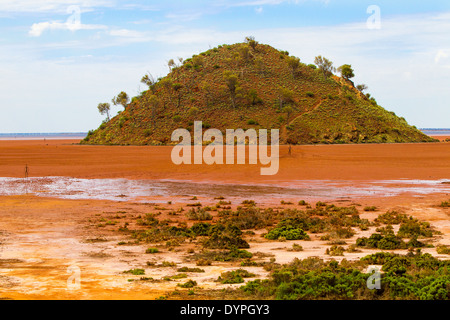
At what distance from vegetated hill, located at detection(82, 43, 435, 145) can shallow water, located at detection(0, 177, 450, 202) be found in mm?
46027

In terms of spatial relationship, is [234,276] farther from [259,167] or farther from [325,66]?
[325,66]

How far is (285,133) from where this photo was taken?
81938mm

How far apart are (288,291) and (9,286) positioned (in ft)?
17.5

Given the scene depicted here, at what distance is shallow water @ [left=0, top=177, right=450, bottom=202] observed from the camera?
86.1 feet

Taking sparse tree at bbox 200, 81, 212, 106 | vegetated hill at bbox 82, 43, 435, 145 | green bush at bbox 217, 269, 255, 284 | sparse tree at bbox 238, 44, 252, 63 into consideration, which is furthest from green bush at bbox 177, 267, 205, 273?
sparse tree at bbox 238, 44, 252, 63

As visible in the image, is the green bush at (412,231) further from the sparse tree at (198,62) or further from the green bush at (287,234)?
the sparse tree at (198,62)

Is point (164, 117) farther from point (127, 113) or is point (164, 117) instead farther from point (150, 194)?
point (150, 194)

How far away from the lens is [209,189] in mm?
29219

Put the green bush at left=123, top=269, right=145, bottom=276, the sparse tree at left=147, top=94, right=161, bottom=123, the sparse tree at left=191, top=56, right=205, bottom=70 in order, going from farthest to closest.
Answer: the sparse tree at left=191, top=56, right=205, bottom=70, the sparse tree at left=147, top=94, right=161, bottom=123, the green bush at left=123, top=269, right=145, bottom=276

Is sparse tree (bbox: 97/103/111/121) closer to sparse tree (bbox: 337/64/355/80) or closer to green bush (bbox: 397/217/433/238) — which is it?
sparse tree (bbox: 337/64/355/80)

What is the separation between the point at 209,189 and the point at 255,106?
64.9m

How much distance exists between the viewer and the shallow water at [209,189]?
26.2 meters
